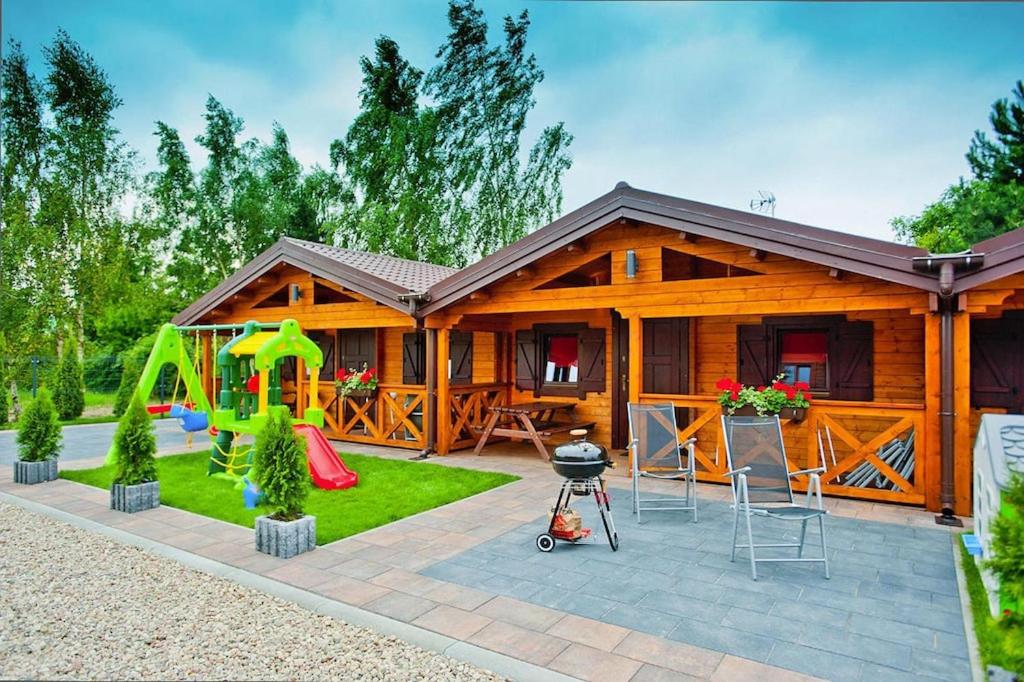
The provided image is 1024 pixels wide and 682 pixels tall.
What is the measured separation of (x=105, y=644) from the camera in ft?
10.1

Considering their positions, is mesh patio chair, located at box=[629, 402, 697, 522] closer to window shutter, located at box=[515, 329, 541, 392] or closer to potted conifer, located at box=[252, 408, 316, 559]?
potted conifer, located at box=[252, 408, 316, 559]

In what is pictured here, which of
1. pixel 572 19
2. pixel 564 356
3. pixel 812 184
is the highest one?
pixel 812 184

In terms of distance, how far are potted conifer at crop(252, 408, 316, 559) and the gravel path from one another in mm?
528

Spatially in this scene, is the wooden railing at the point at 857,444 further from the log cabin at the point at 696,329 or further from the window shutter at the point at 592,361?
the window shutter at the point at 592,361

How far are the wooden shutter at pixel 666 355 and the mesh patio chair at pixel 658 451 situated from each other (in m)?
2.95

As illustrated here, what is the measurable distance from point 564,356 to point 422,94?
16898mm

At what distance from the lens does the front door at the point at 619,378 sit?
365 inches

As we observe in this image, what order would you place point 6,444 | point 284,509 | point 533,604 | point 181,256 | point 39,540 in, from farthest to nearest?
point 181,256 < point 6,444 < point 39,540 < point 284,509 < point 533,604

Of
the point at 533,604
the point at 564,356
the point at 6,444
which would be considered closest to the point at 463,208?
the point at 564,356

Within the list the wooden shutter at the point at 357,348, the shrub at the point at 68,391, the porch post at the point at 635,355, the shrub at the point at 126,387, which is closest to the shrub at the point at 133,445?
the porch post at the point at 635,355

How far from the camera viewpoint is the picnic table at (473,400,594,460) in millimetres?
8250

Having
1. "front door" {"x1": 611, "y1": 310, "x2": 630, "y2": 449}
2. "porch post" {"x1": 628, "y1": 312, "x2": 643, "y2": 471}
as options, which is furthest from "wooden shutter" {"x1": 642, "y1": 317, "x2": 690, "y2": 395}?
"porch post" {"x1": 628, "y1": 312, "x2": 643, "y2": 471}

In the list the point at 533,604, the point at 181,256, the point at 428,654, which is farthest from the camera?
the point at 181,256

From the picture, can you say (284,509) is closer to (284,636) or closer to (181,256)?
(284,636)
